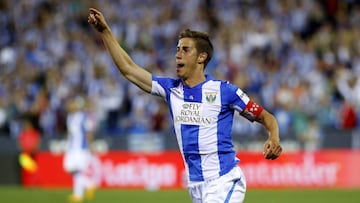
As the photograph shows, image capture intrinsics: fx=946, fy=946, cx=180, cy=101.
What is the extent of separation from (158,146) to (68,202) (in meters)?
4.66

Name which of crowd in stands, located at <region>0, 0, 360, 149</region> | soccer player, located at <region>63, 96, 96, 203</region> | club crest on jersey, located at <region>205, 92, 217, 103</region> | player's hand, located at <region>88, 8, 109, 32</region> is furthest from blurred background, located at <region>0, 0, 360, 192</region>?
player's hand, located at <region>88, 8, 109, 32</region>

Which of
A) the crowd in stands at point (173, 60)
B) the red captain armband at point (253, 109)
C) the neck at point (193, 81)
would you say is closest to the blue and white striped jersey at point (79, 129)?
the crowd in stands at point (173, 60)

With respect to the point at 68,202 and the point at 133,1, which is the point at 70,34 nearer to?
the point at 133,1

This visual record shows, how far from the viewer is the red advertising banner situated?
22312 millimetres

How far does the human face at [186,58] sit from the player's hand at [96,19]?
0.72 m

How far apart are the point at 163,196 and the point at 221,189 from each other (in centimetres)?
1199

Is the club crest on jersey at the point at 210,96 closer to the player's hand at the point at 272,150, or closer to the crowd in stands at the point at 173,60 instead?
the player's hand at the point at 272,150

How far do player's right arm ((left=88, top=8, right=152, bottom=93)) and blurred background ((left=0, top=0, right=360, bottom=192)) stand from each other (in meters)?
14.1

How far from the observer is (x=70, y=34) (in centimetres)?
2644

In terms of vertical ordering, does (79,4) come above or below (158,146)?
above

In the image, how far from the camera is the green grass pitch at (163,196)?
18.8 meters

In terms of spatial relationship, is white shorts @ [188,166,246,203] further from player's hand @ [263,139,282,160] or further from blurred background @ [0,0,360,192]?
blurred background @ [0,0,360,192]

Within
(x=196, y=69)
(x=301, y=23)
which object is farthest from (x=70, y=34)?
(x=196, y=69)

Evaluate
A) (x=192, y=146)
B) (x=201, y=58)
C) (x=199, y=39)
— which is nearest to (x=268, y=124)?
(x=192, y=146)
